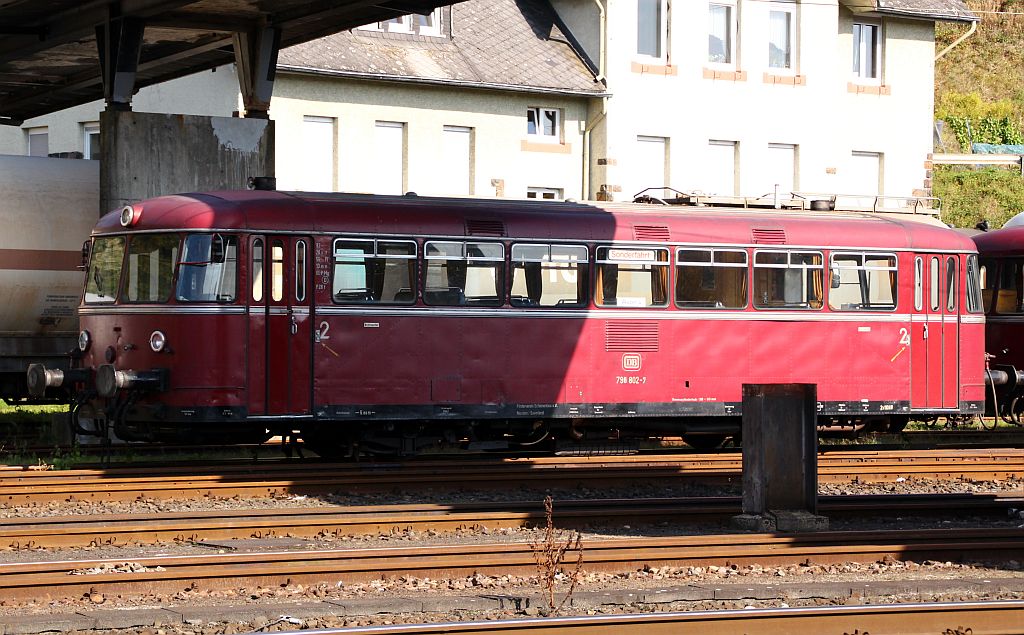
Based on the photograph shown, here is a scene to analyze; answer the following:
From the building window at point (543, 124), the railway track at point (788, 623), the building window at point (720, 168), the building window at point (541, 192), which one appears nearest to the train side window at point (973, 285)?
the railway track at point (788, 623)

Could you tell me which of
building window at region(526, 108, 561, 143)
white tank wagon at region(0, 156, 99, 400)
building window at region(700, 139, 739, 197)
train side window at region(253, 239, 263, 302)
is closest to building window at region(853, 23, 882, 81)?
building window at region(700, 139, 739, 197)

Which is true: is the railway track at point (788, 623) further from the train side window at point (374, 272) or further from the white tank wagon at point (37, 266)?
the white tank wagon at point (37, 266)

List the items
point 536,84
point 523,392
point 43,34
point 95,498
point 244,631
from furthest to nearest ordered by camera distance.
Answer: point 536,84 < point 43,34 < point 523,392 < point 95,498 < point 244,631

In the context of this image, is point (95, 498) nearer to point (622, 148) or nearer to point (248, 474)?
point (248, 474)

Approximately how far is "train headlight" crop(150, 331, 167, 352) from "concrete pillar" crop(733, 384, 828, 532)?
649 centimetres

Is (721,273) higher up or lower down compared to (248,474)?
higher up

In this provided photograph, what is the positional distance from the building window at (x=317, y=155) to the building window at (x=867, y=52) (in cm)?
1366

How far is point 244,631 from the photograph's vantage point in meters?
8.72

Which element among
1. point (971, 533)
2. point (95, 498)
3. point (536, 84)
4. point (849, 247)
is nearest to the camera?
point (971, 533)

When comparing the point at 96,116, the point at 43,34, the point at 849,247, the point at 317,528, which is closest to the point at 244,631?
the point at 317,528

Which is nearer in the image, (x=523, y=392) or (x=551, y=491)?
(x=551, y=491)

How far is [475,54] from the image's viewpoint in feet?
105

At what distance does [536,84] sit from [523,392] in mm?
15556

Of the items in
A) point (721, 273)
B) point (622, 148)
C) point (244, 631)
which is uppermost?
point (622, 148)
